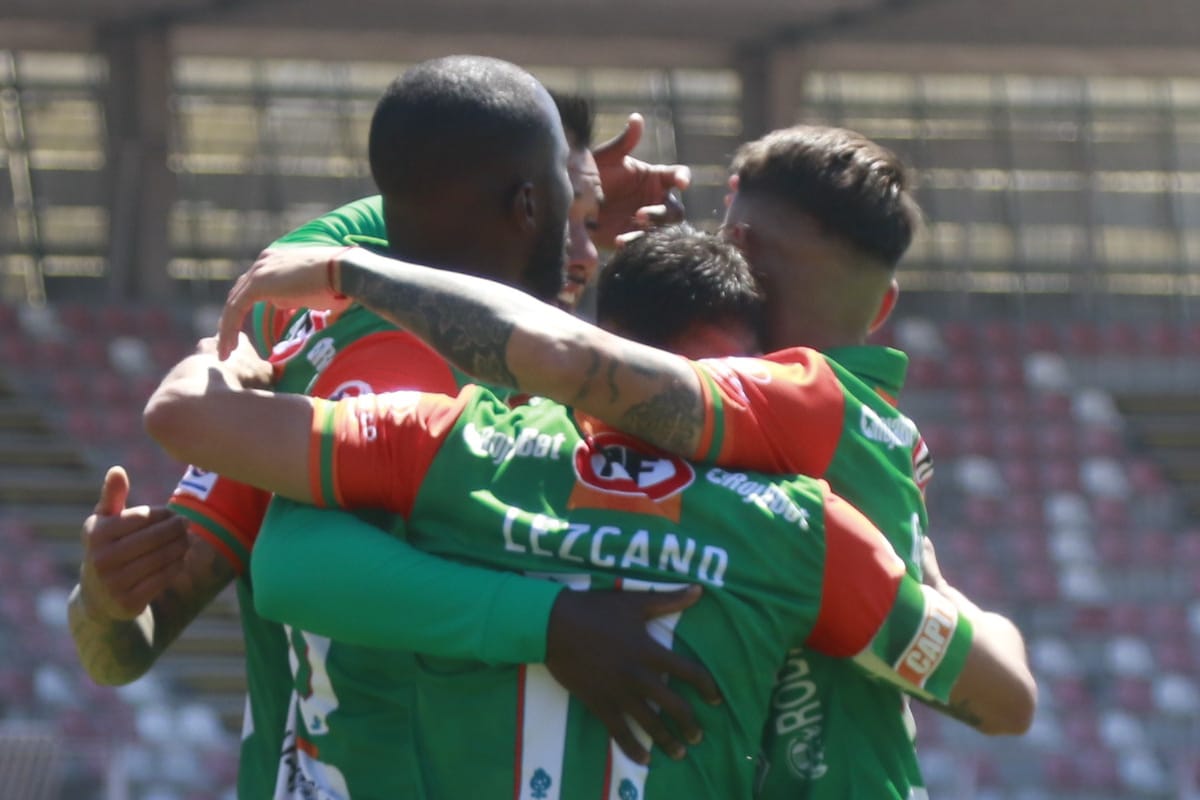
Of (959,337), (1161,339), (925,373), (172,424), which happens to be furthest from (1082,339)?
(172,424)

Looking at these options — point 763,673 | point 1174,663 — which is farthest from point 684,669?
point 1174,663

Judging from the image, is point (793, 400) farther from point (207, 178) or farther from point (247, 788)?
point (207, 178)

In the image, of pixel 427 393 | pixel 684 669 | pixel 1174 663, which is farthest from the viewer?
pixel 1174 663

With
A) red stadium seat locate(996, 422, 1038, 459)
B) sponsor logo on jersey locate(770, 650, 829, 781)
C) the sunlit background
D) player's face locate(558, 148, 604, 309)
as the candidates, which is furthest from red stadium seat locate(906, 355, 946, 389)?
sponsor logo on jersey locate(770, 650, 829, 781)

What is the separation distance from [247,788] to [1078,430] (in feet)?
39.2

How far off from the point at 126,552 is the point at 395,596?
0.39 meters

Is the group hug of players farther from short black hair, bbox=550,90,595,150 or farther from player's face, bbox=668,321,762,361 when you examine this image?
short black hair, bbox=550,90,595,150

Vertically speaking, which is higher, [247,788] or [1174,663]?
[247,788]

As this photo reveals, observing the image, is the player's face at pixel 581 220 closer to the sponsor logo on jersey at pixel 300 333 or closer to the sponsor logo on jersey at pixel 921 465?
the sponsor logo on jersey at pixel 300 333

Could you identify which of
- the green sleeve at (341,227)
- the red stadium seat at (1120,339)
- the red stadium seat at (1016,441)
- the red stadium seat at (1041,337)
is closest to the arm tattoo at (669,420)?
the green sleeve at (341,227)

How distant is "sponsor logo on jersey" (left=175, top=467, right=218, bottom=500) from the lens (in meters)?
2.04

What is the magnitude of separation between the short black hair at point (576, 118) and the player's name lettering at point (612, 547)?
3.20 feet

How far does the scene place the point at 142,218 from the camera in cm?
1304

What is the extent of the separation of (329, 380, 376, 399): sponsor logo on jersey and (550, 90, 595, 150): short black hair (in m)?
0.83
